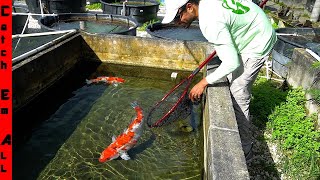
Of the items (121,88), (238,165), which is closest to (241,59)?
(238,165)

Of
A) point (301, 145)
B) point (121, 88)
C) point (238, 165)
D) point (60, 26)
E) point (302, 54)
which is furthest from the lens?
point (60, 26)

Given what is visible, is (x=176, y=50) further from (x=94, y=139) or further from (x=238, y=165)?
(x=238, y=165)

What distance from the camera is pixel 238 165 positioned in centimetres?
313

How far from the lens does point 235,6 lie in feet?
12.4

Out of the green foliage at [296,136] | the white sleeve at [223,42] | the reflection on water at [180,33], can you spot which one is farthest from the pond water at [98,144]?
the reflection on water at [180,33]

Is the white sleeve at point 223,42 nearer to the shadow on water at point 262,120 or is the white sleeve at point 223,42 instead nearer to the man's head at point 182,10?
the man's head at point 182,10

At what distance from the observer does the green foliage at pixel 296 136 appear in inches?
199

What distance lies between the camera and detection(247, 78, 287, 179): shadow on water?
17.1ft

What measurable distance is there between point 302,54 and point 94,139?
6.34m

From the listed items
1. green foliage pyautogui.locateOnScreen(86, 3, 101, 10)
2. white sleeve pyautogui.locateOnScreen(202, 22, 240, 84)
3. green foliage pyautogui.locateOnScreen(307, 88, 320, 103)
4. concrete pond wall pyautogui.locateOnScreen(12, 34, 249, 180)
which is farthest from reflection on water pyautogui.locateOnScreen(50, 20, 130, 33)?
white sleeve pyautogui.locateOnScreen(202, 22, 240, 84)

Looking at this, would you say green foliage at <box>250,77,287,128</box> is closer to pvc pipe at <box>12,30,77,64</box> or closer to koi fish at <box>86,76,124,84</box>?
koi fish at <box>86,76,124,84</box>

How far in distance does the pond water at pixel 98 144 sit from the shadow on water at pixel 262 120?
118 cm

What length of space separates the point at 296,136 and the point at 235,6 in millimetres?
3732

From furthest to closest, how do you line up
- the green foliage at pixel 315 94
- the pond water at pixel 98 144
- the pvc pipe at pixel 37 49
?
the pvc pipe at pixel 37 49 < the green foliage at pixel 315 94 < the pond water at pixel 98 144
